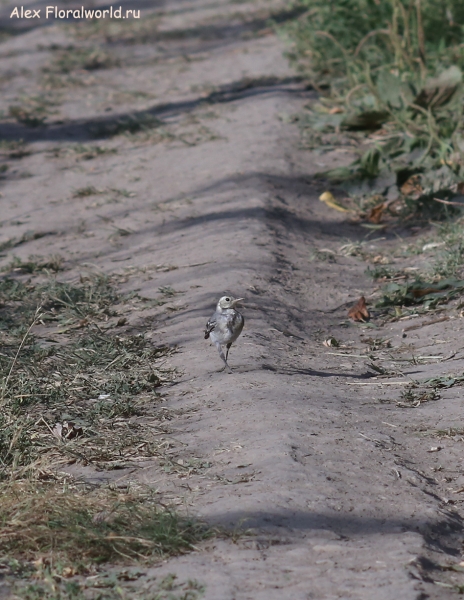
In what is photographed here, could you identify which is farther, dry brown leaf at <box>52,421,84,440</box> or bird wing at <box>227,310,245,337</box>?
bird wing at <box>227,310,245,337</box>

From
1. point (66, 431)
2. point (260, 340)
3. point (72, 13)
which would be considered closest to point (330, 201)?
point (260, 340)

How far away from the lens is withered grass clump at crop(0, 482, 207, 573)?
2725 mm

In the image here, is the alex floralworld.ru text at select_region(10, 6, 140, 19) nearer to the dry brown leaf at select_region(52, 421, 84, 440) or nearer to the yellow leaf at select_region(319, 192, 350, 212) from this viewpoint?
the yellow leaf at select_region(319, 192, 350, 212)

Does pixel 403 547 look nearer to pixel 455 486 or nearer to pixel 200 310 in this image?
pixel 455 486

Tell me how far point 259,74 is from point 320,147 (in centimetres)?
361

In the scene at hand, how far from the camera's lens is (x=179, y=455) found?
11.2 ft

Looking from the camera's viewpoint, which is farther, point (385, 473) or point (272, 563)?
point (385, 473)

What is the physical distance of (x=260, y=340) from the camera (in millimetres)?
4609

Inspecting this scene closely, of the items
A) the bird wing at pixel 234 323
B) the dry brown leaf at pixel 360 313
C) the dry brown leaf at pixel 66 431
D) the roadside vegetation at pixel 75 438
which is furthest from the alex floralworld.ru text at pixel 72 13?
the dry brown leaf at pixel 66 431

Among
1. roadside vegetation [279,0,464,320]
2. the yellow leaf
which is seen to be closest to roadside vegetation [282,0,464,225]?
roadside vegetation [279,0,464,320]

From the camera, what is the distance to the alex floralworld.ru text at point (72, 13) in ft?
57.2

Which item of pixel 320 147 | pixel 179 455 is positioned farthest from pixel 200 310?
pixel 320 147

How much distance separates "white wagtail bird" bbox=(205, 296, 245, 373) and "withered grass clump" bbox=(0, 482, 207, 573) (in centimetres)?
129

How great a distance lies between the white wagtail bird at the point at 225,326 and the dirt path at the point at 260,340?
0.15 meters
